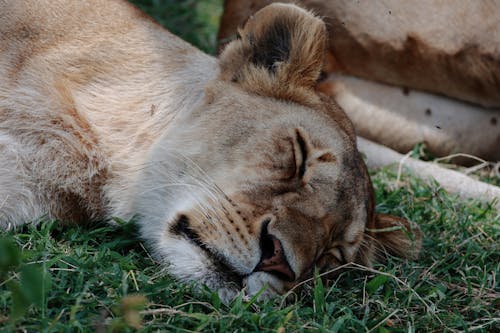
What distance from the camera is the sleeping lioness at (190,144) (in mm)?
2361

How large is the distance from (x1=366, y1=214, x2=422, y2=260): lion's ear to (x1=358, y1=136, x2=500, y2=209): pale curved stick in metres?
0.90

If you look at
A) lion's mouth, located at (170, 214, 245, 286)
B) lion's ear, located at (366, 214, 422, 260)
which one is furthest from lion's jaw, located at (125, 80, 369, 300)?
lion's ear, located at (366, 214, 422, 260)

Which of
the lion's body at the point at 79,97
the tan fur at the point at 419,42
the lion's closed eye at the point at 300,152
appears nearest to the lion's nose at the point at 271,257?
the lion's closed eye at the point at 300,152

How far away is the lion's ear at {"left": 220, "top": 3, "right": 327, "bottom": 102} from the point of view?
2721 millimetres

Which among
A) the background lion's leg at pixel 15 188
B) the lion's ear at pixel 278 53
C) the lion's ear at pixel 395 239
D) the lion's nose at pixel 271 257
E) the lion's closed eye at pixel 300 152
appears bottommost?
the lion's ear at pixel 395 239

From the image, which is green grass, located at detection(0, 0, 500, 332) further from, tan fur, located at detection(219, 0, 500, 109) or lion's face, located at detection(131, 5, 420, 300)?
tan fur, located at detection(219, 0, 500, 109)

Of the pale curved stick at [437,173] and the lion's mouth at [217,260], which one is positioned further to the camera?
the pale curved stick at [437,173]

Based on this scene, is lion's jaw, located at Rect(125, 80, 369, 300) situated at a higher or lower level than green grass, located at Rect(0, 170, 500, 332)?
higher

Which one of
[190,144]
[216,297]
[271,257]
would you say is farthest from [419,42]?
[216,297]

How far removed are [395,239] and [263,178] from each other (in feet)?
2.39

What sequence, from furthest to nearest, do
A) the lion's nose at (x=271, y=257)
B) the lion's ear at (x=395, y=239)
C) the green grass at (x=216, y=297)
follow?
the lion's ear at (x=395, y=239) < the lion's nose at (x=271, y=257) < the green grass at (x=216, y=297)

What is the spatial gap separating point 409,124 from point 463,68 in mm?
462

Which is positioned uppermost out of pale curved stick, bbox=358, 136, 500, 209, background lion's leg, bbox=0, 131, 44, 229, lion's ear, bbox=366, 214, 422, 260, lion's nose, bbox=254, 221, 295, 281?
lion's nose, bbox=254, 221, 295, 281

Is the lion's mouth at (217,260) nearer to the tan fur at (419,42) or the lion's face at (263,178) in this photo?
the lion's face at (263,178)
